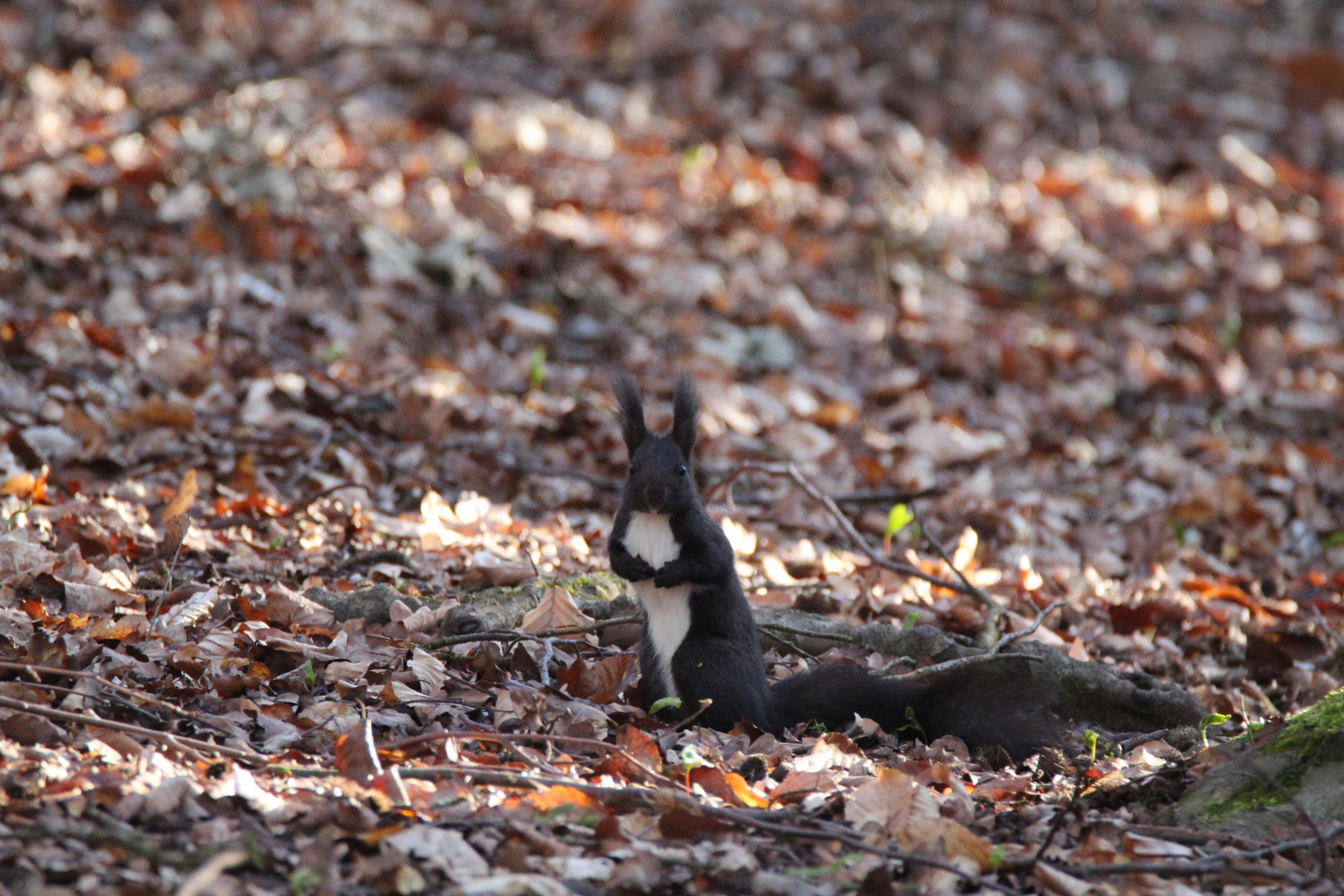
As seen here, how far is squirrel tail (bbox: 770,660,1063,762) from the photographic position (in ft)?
12.5

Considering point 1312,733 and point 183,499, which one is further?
point 183,499

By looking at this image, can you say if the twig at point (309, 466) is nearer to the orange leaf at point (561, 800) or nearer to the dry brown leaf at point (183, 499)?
the dry brown leaf at point (183, 499)

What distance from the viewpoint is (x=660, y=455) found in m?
3.87

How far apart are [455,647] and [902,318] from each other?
575 centimetres

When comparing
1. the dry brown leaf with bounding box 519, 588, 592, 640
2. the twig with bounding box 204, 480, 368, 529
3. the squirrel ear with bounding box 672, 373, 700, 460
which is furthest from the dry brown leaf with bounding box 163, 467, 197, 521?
the squirrel ear with bounding box 672, 373, 700, 460

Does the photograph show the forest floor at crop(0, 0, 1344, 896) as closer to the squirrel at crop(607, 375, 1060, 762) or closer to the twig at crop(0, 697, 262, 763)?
the twig at crop(0, 697, 262, 763)

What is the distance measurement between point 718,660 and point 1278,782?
1.52 metres

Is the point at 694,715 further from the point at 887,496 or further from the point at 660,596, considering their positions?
the point at 887,496

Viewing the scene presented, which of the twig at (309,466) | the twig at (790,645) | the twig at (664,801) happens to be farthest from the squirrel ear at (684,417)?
the twig at (309,466)

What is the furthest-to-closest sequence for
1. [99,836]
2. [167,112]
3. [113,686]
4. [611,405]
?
1. [167,112]
2. [611,405]
3. [113,686]
4. [99,836]

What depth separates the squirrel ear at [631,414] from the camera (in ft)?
13.1

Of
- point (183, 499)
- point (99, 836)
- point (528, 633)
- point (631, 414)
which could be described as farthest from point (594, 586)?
point (99, 836)

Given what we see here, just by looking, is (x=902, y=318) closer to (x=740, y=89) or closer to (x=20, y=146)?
(x=740, y=89)

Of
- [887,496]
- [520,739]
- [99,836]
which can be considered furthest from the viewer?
[887,496]
